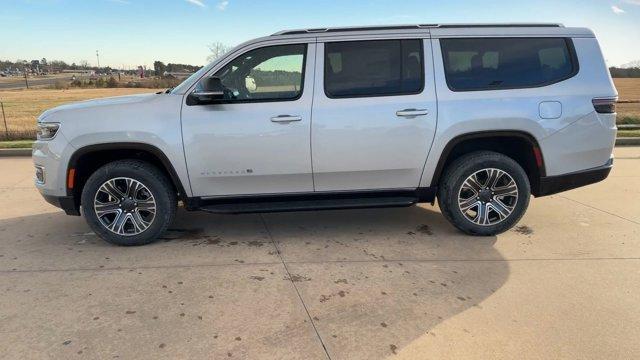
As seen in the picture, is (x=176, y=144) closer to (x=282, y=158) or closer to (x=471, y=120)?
(x=282, y=158)

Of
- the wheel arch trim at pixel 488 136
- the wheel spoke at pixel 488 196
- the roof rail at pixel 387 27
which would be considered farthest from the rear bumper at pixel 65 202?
the wheel spoke at pixel 488 196

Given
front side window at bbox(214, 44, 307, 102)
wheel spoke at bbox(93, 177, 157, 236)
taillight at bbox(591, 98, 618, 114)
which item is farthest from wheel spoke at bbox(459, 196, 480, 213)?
wheel spoke at bbox(93, 177, 157, 236)

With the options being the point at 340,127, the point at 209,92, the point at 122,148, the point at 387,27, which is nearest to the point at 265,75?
the point at 209,92

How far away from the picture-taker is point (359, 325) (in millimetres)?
3068

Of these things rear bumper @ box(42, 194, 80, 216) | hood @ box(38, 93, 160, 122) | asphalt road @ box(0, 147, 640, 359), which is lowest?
asphalt road @ box(0, 147, 640, 359)

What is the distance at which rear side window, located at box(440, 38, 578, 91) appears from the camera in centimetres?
448

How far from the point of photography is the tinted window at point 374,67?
4406mm

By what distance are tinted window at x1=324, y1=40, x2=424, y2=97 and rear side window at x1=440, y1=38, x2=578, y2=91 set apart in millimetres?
327

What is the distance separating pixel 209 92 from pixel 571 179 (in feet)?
11.6

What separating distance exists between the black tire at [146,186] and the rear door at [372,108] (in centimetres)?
143

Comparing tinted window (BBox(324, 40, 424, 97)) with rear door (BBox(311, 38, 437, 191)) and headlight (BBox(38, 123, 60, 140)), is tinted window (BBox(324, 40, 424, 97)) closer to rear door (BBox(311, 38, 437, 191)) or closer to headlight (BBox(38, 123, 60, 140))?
rear door (BBox(311, 38, 437, 191))

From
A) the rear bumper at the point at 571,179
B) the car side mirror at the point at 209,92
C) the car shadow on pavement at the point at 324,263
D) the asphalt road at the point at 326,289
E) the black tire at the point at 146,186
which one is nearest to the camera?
the asphalt road at the point at 326,289

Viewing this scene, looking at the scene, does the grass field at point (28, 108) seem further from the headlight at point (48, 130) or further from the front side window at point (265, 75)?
the front side window at point (265, 75)

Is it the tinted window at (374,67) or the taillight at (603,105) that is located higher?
the tinted window at (374,67)
